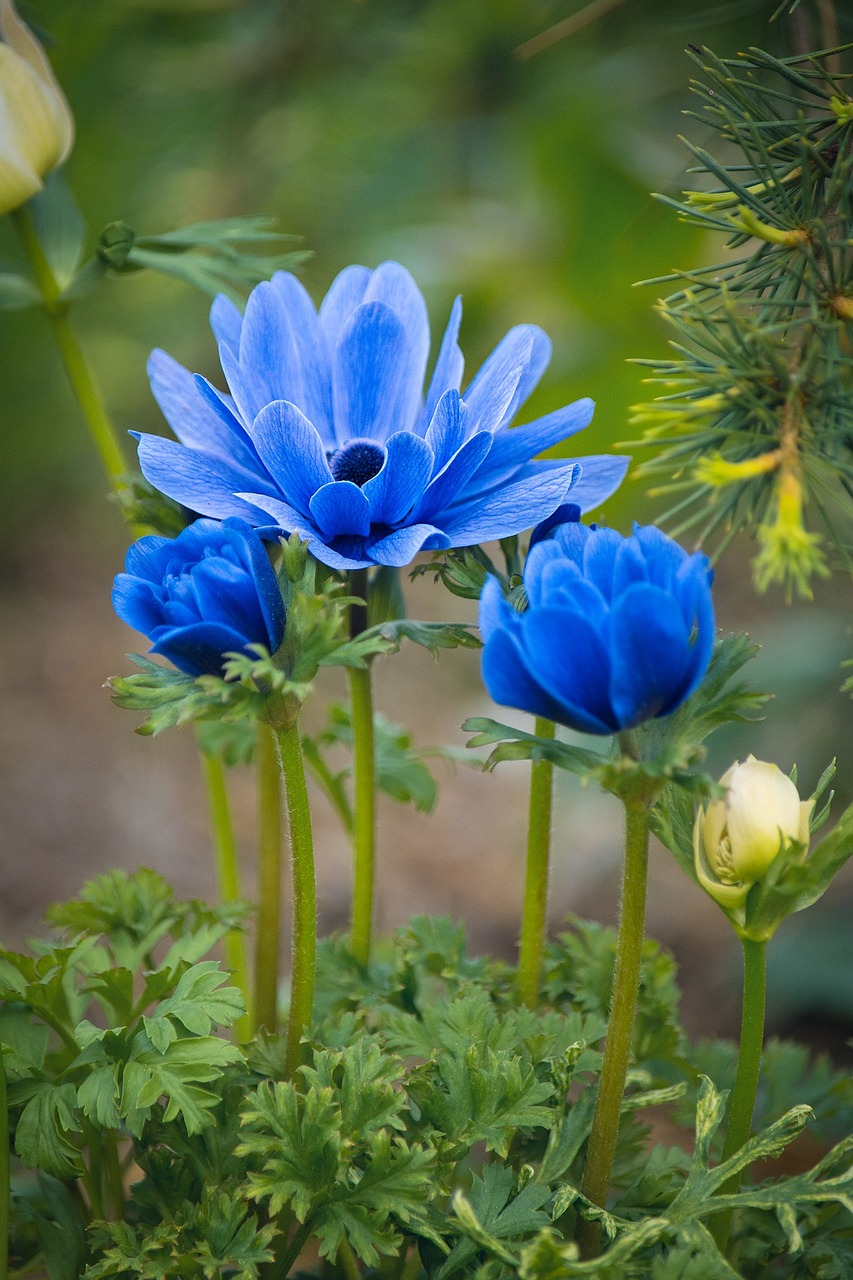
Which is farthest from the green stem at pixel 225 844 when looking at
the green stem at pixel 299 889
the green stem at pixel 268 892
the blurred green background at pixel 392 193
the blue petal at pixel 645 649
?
the blurred green background at pixel 392 193

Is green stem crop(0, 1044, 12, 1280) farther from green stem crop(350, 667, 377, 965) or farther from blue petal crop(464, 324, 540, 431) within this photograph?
blue petal crop(464, 324, 540, 431)

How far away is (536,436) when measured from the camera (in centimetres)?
58

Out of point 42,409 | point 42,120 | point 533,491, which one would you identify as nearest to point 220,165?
point 42,120

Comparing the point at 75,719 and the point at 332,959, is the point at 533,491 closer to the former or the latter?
the point at 332,959

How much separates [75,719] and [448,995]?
1.66m

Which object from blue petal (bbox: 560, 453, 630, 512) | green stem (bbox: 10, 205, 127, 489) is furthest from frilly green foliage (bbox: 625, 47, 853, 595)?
green stem (bbox: 10, 205, 127, 489)

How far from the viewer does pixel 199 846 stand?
1.89 meters

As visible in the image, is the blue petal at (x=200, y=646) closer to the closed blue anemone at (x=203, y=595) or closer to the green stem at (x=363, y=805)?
the closed blue anemone at (x=203, y=595)

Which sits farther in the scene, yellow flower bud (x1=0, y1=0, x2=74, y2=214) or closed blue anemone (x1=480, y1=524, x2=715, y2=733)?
yellow flower bud (x1=0, y1=0, x2=74, y2=214)

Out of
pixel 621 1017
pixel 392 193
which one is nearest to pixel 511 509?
pixel 621 1017

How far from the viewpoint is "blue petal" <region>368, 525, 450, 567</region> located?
511 millimetres

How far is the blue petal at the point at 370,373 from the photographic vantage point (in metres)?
0.58

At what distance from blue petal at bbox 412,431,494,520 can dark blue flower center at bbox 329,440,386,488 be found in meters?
0.06

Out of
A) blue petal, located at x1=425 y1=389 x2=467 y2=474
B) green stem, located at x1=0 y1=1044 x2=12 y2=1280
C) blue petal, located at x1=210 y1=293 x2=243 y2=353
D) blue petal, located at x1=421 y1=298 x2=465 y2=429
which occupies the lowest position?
green stem, located at x1=0 y1=1044 x2=12 y2=1280
